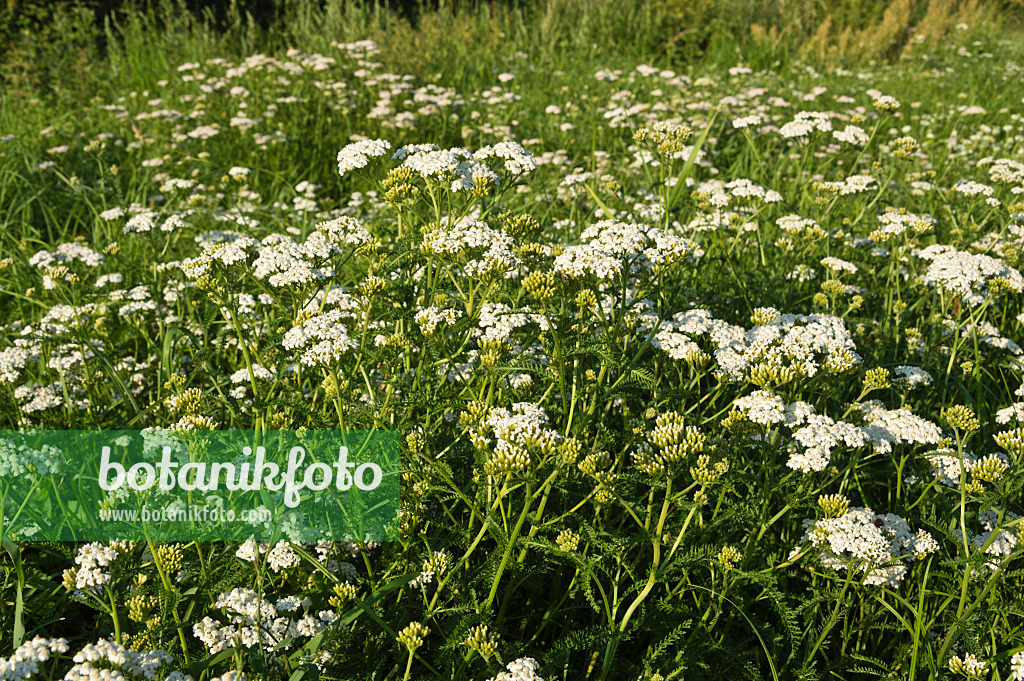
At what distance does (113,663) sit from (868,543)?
7.89 ft

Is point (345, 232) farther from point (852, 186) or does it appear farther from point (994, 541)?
point (852, 186)

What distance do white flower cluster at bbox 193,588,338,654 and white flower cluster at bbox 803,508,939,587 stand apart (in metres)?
1.79

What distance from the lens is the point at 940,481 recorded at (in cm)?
292

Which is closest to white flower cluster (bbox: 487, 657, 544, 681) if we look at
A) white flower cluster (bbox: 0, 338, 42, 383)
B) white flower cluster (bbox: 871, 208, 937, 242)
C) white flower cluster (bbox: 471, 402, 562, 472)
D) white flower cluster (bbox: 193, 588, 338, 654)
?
white flower cluster (bbox: 471, 402, 562, 472)

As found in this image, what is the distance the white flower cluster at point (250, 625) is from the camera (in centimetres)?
218

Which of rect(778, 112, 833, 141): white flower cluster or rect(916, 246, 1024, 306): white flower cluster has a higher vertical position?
rect(778, 112, 833, 141): white flower cluster

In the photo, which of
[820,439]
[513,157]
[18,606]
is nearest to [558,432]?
[820,439]

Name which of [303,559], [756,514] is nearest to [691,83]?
[756,514]

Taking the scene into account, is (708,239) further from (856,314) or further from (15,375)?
(15,375)

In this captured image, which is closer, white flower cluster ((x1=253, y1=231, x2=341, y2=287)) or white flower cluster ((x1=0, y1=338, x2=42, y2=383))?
white flower cluster ((x1=253, y1=231, x2=341, y2=287))

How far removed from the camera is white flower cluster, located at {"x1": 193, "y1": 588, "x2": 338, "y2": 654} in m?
2.18

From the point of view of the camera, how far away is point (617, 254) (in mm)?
2781

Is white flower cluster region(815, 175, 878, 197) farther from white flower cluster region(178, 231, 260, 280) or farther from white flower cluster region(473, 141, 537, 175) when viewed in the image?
white flower cluster region(178, 231, 260, 280)

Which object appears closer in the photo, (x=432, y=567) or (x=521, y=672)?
(x=521, y=672)
